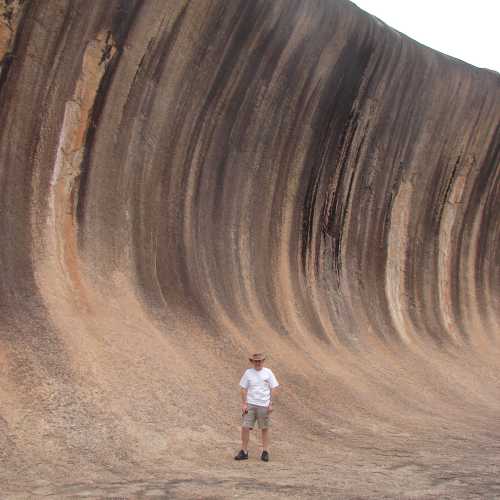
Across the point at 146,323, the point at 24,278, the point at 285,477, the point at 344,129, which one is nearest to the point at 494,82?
the point at 344,129

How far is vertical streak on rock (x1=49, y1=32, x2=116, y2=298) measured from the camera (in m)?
9.90

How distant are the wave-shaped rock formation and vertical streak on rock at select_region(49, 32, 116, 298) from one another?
0.02 m

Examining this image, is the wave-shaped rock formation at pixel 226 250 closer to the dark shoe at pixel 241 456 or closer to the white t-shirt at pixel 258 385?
the dark shoe at pixel 241 456

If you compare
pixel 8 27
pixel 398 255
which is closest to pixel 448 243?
pixel 398 255

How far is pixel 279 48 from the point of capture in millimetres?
12586

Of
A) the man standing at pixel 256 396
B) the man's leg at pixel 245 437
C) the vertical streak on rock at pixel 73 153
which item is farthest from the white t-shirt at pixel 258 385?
the vertical streak on rock at pixel 73 153

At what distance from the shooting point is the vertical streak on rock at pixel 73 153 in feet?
32.5

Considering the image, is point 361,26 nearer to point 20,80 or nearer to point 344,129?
point 344,129

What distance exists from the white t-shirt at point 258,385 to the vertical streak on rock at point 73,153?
10.5ft

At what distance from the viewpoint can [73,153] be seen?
405 inches

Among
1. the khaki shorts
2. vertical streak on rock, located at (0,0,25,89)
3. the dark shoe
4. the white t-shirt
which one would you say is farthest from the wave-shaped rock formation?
the white t-shirt

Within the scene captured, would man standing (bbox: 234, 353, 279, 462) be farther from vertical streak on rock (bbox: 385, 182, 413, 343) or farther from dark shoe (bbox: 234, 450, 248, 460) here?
vertical streak on rock (bbox: 385, 182, 413, 343)

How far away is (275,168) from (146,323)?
13.5 feet

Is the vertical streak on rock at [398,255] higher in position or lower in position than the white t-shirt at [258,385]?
higher
